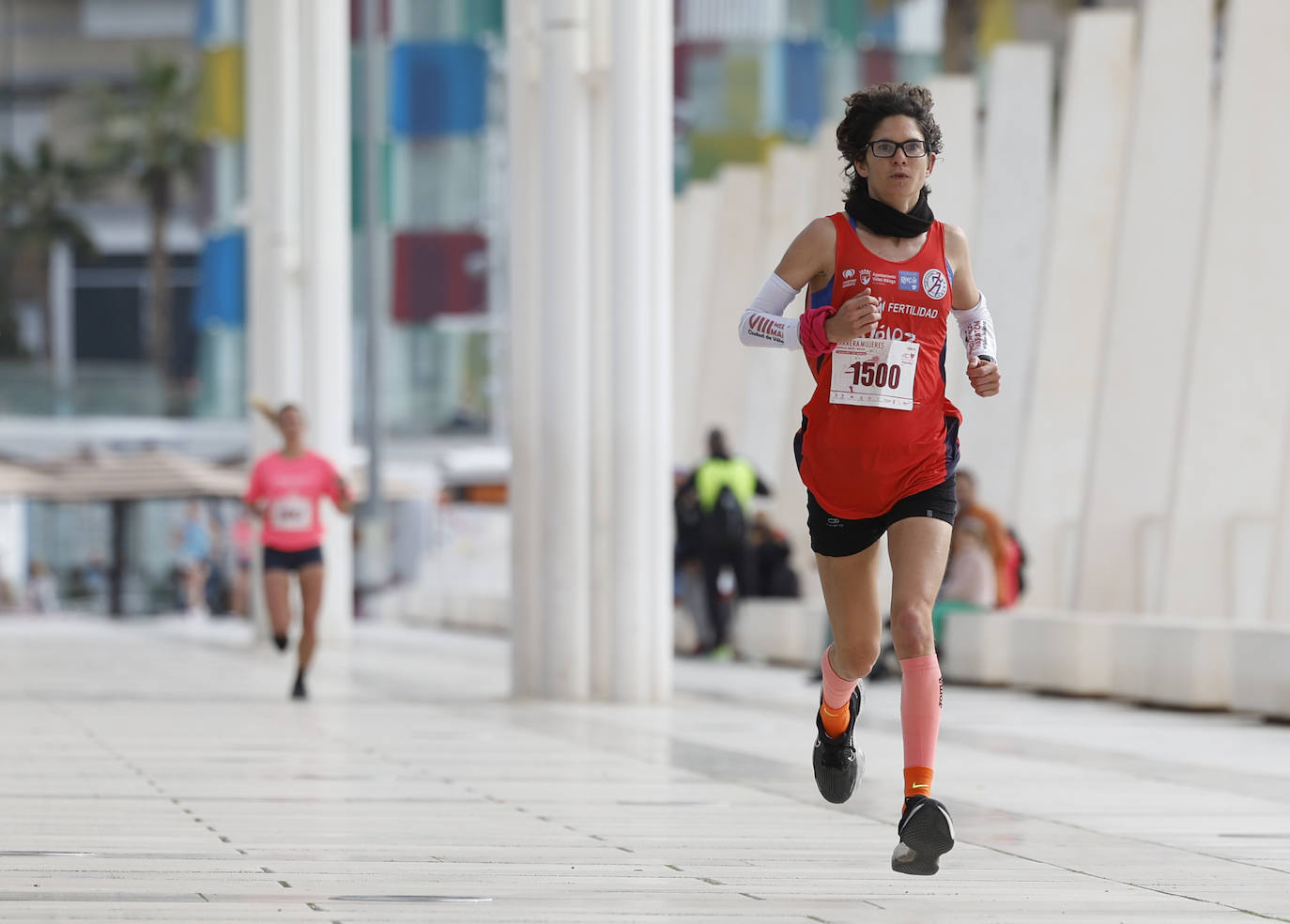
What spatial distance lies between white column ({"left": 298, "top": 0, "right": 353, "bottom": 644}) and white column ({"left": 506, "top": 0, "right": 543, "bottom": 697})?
A: 10.4 meters

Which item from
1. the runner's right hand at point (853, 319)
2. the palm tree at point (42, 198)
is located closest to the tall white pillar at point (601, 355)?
the runner's right hand at point (853, 319)

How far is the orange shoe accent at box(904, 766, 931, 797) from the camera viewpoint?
6457mm

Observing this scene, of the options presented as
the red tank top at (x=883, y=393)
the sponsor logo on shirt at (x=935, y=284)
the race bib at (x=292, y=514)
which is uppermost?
the sponsor logo on shirt at (x=935, y=284)

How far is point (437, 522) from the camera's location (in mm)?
44031

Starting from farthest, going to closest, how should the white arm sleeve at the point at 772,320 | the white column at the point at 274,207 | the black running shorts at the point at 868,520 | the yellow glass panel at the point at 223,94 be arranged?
the yellow glass panel at the point at 223,94 < the white column at the point at 274,207 < the white arm sleeve at the point at 772,320 < the black running shorts at the point at 868,520

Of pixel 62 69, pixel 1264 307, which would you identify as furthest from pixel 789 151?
pixel 62 69

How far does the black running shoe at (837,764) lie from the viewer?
7.27 meters

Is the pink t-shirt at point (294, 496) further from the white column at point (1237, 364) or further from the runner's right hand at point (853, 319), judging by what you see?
the runner's right hand at point (853, 319)

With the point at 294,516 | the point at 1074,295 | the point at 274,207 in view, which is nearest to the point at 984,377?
the point at 294,516

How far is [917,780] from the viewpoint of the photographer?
21.3 feet

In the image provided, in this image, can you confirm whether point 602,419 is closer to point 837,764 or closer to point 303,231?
point 837,764

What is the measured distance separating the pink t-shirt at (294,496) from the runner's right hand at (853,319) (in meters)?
9.05

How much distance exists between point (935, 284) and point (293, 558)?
9.11 metres

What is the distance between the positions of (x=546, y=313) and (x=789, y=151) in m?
16.7
